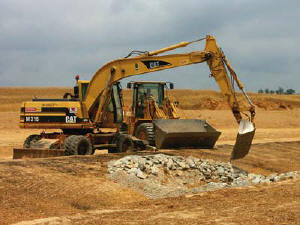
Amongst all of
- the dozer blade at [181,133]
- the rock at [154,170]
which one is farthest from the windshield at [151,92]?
the rock at [154,170]

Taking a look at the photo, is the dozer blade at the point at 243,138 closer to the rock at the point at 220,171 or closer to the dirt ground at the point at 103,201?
the rock at the point at 220,171

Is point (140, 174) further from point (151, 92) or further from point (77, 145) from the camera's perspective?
point (151, 92)

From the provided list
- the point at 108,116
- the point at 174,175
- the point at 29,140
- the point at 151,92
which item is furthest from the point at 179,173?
the point at 151,92

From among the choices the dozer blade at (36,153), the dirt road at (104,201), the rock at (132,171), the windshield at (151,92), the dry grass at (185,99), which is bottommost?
the dirt road at (104,201)

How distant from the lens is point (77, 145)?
15867mm

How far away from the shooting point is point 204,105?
2165 inches

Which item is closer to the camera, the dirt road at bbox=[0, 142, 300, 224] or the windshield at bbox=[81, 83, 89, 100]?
the dirt road at bbox=[0, 142, 300, 224]

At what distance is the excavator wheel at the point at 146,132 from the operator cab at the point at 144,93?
1.02 m

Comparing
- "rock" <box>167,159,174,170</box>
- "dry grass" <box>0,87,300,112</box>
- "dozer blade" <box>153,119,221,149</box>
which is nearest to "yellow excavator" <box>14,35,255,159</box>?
"dozer blade" <box>153,119,221,149</box>

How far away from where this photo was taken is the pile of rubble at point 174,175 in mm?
11742

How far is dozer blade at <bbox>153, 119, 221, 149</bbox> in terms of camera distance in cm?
1706

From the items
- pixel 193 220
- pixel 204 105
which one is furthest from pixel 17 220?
pixel 204 105

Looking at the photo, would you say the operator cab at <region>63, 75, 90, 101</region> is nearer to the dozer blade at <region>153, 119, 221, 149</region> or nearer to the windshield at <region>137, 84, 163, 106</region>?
the windshield at <region>137, 84, 163, 106</region>

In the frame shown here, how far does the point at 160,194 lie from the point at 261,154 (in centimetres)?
958
